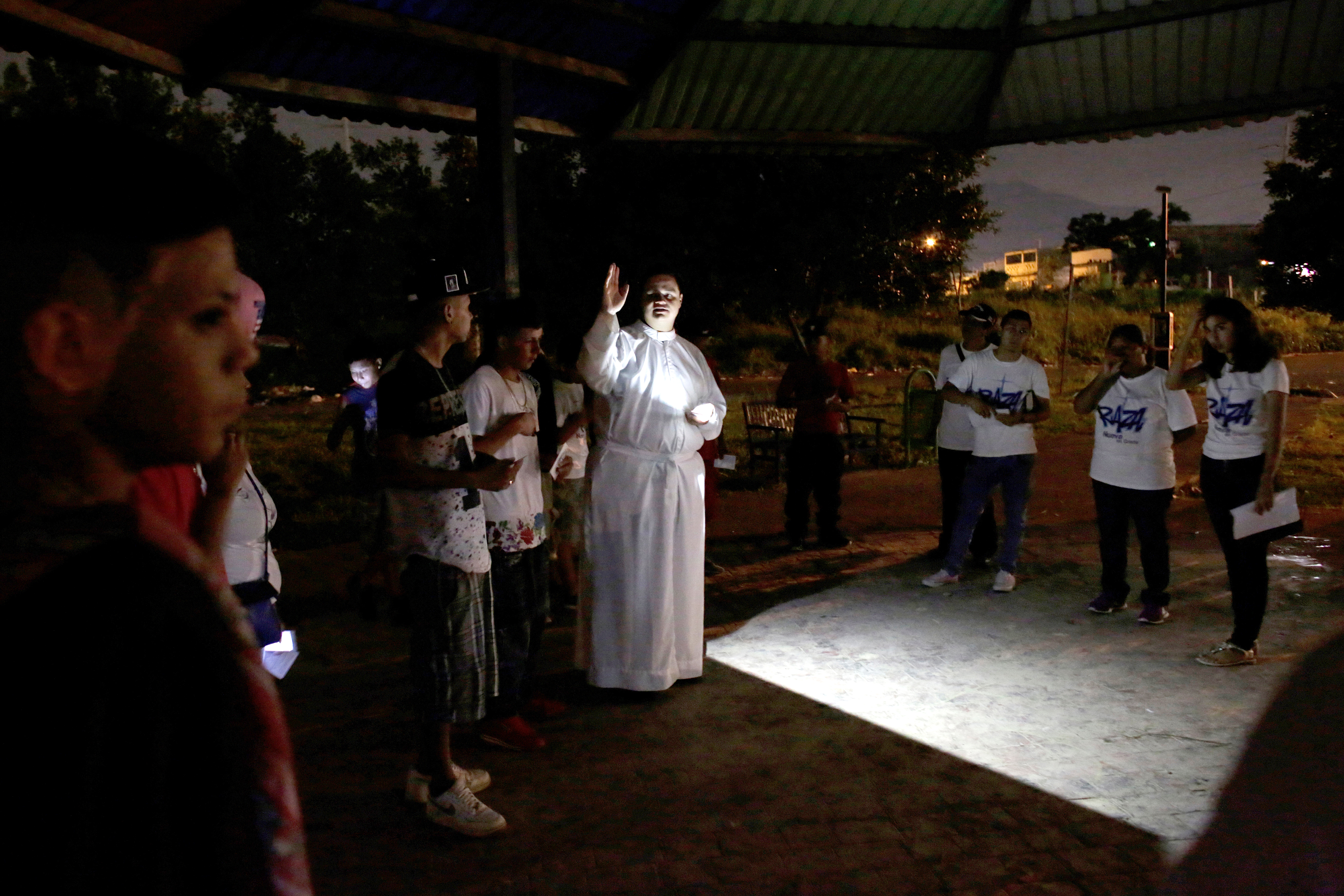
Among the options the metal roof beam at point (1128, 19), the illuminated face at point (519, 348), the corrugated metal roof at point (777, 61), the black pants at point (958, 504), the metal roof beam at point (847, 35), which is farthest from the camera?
the black pants at point (958, 504)

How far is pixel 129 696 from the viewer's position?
81 centimetres

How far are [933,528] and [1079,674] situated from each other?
153 inches

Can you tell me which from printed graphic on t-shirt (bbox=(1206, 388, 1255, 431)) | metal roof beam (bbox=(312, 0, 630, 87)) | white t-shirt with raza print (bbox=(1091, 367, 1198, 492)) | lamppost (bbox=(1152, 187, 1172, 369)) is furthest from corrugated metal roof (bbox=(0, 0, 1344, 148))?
lamppost (bbox=(1152, 187, 1172, 369))

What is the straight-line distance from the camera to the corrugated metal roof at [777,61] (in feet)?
18.9

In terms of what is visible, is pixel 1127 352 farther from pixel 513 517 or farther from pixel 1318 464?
pixel 1318 464

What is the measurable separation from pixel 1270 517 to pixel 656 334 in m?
3.29

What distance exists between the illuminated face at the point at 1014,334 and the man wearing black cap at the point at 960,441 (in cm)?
41

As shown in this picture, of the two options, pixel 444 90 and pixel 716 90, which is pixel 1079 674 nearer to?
pixel 716 90

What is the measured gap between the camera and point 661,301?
524cm

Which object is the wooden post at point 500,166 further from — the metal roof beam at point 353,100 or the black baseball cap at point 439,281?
the black baseball cap at point 439,281

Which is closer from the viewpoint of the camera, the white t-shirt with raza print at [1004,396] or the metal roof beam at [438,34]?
the metal roof beam at [438,34]

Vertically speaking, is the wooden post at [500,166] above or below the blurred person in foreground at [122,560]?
above

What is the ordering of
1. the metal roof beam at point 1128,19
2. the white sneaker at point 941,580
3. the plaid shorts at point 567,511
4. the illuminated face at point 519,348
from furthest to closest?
1. the white sneaker at point 941,580
2. the metal roof beam at point 1128,19
3. the plaid shorts at point 567,511
4. the illuminated face at point 519,348

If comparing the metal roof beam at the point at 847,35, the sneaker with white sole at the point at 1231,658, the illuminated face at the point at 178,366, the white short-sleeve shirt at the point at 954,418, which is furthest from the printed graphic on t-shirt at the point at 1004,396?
the illuminated face at the point at 178,366
